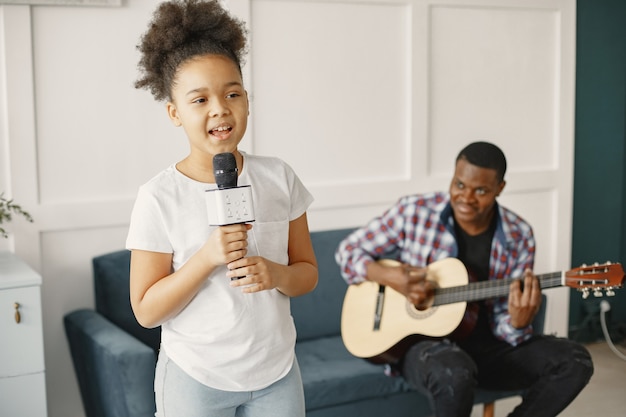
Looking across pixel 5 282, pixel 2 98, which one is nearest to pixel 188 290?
pixel 5 282

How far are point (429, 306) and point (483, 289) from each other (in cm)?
19

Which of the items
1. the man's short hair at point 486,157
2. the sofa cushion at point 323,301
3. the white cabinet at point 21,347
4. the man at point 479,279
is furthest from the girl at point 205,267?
the sofa cushion at point 323,301

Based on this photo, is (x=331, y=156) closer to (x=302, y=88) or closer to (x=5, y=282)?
(x=302, y=88)

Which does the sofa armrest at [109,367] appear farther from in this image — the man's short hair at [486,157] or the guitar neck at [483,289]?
the man's short hair at [486,157]

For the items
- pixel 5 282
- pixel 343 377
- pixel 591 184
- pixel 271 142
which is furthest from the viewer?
pixel 591 184

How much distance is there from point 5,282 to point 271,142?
129 cm

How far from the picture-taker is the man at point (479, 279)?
266cm

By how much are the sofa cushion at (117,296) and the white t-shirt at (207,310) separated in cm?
155

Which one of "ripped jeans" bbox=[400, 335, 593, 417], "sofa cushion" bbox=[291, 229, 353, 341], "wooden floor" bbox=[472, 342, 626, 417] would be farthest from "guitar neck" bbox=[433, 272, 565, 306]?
"wooden floor" bbox=[472, 342, 626, 417]

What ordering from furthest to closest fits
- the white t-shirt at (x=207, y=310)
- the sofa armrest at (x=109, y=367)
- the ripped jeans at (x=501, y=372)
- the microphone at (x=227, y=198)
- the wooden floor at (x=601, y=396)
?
the wooden floor at (x=601, y=396)
the ripped jeans at (x=501, y=372)
the sofa armrest at (x=109, y=367)
the white t-shirt at (x=207, y=310)
the microphone at (x=227, y=198)

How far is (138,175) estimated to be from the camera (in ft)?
10.2

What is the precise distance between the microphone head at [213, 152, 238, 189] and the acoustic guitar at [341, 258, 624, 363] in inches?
61.9

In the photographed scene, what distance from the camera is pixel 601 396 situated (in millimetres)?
3539

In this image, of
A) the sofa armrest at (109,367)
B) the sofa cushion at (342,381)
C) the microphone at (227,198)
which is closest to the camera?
the microphone at (227,198)
